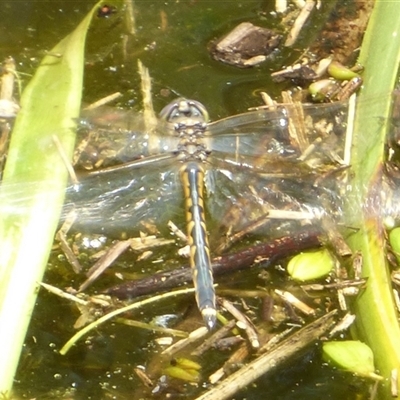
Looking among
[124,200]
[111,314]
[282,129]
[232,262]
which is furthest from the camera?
[282,129]

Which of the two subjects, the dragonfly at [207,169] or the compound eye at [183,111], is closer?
the dragonfly at [207,169]

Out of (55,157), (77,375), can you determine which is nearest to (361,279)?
(77,375)

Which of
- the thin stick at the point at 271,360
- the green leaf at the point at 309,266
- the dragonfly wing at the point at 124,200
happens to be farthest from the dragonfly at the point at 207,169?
the thin stick at the point at 271,360

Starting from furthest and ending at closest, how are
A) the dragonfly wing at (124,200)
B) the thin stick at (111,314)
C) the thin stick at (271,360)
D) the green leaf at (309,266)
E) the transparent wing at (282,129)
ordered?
the transparent wing at (282,129) < the dragonfly wing at (124,200) < the green leaf at (309,266) < the thin stick at (111,314) < the thin stick at (271,360)

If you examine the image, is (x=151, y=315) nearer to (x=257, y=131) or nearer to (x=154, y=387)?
(x=154, y=387)

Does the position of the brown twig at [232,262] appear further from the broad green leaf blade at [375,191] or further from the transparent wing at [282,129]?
the transparent wing at [282,129]

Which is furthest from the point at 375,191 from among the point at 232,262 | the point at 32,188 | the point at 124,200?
the point at 32,188

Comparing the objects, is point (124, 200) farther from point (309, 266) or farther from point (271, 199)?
point (309, 266)
